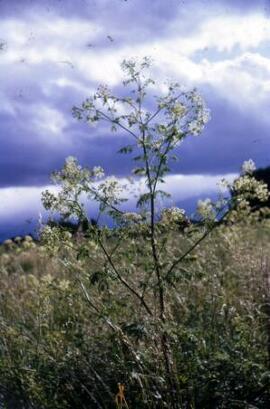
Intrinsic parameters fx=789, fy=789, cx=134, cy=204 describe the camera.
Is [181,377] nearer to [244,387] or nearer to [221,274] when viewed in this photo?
[244,387]

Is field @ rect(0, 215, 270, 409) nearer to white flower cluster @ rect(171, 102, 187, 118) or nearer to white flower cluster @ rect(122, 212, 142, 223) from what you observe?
white flower cluster @ rect(122, 212, 142, 223)

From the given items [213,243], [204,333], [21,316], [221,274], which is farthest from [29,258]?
[204,333]

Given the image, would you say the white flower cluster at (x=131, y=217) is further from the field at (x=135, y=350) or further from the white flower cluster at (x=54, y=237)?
the white flower cluster at (x=54, y=237)

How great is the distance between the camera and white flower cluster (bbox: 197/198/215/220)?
4.54m

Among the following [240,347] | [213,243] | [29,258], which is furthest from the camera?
[29,258]

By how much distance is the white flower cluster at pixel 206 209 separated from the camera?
454cm

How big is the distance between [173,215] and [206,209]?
205 millimetres

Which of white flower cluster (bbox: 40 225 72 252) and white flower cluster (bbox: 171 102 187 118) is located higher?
white flower cluster (bbox: 171 102 187 118)

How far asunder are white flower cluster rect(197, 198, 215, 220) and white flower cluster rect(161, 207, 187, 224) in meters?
0.10

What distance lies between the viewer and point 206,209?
4551 mm

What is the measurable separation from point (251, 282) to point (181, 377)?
1.73 metres

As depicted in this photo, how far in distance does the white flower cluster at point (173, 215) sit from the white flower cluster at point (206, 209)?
0.32 feet

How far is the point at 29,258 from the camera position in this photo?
11.3 meters

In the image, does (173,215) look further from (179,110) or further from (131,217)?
(179,110)
